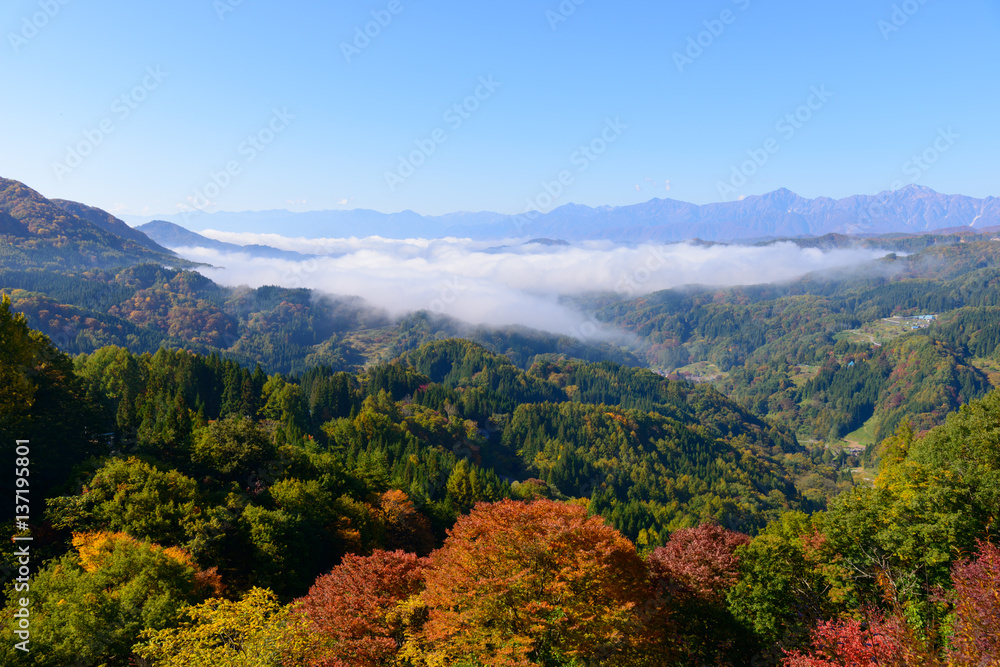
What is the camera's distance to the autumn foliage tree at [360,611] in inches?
1024

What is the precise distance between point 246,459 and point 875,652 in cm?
5352

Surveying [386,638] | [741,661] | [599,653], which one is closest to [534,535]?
[599,653]

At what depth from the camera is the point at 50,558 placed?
37562 mm

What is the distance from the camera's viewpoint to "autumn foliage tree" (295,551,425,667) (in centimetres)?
2600

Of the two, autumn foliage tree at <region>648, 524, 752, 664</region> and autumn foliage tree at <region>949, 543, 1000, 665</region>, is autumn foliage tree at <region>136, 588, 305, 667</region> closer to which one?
autumn foliage tree at <region>648, 524, 752, 664</region>

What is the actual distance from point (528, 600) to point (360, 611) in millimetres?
9382

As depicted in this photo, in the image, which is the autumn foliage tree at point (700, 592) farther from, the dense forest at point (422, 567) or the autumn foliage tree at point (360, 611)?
the autumn foliage tree at point (360, 611)

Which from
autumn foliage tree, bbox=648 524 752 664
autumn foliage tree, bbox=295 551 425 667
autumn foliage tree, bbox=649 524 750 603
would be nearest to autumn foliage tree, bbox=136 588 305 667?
autumn foliage tree, bbox=295 551 425 667

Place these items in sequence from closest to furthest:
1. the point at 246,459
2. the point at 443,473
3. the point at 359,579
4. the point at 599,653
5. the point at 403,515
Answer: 1. the point at 599,653
2. the point at 359,579
3. the point at 246,459
4. the point at 403,515
5. the point at 443,473

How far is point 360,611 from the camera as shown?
28.2 metres

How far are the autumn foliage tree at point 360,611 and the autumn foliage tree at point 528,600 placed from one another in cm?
186

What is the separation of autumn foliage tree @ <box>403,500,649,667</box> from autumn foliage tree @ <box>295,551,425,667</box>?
6.10 feet

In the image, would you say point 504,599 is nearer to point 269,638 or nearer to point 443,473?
point 269,638

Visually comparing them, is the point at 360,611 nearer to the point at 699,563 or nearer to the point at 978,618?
the point at 699,563
